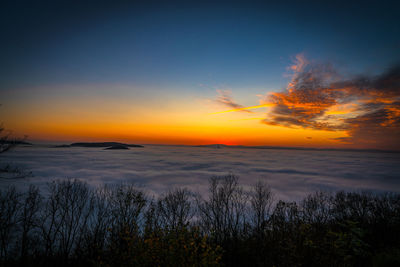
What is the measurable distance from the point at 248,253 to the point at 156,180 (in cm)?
14666

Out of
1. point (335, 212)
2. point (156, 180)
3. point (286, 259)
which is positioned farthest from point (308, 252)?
point (156, 180)

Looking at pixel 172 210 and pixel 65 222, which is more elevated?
pixel 172 210

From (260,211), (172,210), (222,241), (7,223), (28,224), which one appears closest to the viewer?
(28,224)

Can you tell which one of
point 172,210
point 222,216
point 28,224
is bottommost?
point 222,216

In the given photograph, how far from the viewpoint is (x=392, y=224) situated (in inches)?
2051

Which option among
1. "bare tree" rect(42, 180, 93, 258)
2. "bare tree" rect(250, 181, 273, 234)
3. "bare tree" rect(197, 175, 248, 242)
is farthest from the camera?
"bare tree" rect(197, 175, 248, 242)

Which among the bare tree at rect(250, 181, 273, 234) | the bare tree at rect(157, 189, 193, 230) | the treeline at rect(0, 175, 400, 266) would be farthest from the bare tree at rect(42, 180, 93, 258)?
the bare tree at rect(250, 181, 273, 234)

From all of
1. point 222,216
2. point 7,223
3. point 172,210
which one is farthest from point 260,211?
point 7,223

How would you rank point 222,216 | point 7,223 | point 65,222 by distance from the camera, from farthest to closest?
point 222,216 < point 65,222 < point 7,223

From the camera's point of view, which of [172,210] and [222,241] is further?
[172,210]

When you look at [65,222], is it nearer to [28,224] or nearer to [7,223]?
[7,223]

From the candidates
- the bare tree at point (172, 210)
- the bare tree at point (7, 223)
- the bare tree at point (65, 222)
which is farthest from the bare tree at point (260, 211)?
the bare tree at point (7, 223)

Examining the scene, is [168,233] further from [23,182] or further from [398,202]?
[23,182]

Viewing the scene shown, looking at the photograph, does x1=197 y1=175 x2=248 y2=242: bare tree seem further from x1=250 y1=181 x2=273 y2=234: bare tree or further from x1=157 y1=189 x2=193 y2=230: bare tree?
x1=157 y1=189 x2=193 y2=230: bare tree
